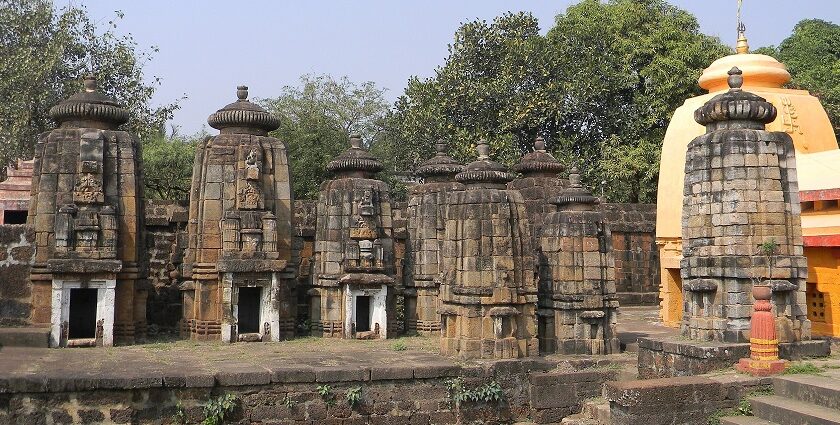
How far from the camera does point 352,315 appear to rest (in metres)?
15.8

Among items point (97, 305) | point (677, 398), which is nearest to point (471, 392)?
point (677, 398)

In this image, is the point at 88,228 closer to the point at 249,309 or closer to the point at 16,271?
the point at 16,271

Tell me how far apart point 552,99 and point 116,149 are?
1630 cm

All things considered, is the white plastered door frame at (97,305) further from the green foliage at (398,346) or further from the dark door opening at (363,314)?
the green foliage at (398,346)

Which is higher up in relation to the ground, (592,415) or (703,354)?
(703,354)

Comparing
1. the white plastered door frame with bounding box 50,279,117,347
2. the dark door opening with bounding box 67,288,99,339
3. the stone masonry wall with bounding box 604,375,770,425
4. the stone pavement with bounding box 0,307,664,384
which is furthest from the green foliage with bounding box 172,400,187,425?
the stone masonry wall with bounding box 604,375,770,425

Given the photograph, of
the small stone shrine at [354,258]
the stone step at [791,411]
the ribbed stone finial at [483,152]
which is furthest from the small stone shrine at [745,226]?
the small stone shrine at [354,258]

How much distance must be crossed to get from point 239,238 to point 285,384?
14.9 feet

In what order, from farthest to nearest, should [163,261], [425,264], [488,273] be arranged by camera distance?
[163,261] → [425,264] → [488,273]

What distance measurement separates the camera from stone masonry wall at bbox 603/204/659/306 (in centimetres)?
2256

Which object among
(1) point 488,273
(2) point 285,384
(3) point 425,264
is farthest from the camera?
(3) point 425,264

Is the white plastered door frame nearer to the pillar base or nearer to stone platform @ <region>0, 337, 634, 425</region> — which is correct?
stone platform @ <region>0, 337, 634, 425</region>

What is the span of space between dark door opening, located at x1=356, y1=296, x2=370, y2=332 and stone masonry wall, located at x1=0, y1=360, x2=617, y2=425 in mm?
4435

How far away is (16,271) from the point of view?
14.4 metres
